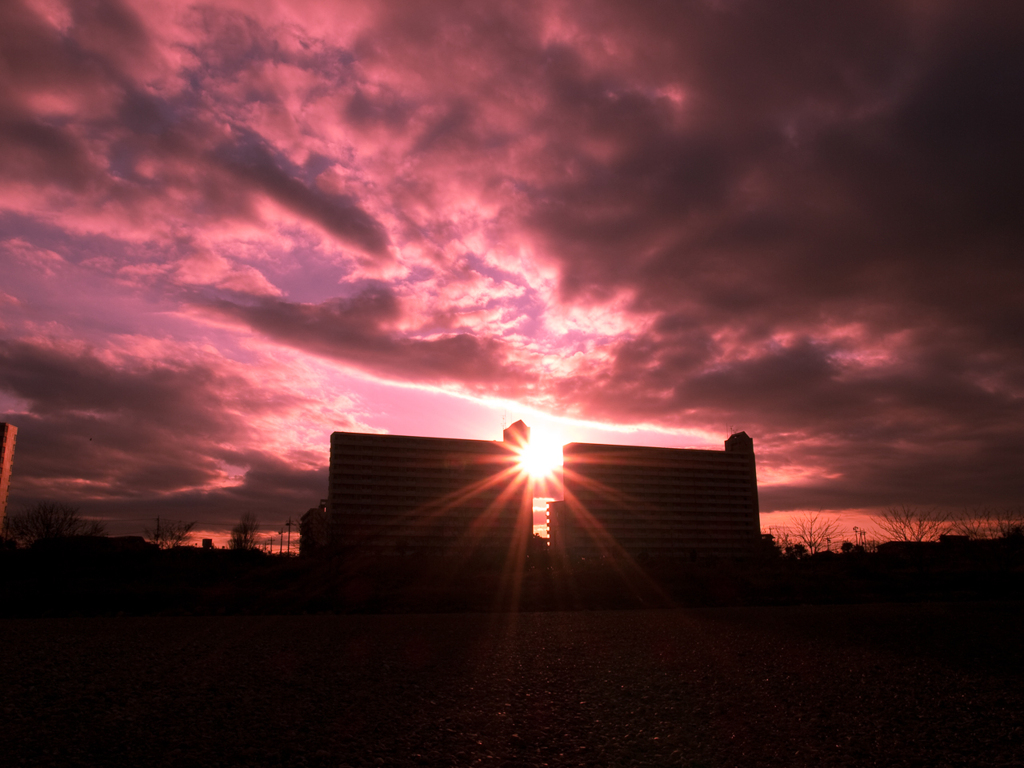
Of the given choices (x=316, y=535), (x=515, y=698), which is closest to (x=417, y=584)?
(x=515, y=698)

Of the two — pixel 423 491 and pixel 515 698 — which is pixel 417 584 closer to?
pixel 515 698

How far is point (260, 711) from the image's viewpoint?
9.26 metres

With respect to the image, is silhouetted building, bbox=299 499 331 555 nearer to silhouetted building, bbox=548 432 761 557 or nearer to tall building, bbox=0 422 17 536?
silhouetted building, bbox=548 432 761 557

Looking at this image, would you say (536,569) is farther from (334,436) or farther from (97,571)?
(334,436)

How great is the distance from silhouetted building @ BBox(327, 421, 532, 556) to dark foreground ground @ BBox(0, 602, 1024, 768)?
91.5m

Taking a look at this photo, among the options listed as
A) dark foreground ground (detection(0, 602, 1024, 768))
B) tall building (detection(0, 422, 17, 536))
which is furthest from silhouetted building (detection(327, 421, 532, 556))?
dark foreground ground (detection(0, 602, 1024, 768))

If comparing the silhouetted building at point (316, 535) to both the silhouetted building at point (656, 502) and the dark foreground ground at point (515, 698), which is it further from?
the dark foreground ground at point (515, 698)

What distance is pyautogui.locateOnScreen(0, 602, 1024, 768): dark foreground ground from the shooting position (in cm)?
734

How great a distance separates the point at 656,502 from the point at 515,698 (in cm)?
12996

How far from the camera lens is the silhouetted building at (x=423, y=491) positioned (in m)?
113

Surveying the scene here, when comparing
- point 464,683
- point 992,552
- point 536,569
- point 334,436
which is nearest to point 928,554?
point 992,552

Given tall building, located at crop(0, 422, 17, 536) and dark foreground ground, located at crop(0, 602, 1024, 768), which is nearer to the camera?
dark foreground ground, located at crop(0, 602, 1024, 768)

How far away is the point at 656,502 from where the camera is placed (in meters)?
135

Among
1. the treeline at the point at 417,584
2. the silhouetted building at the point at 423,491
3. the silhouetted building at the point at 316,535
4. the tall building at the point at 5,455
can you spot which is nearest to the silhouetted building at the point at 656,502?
the silhouetted building at the point at 423,491
